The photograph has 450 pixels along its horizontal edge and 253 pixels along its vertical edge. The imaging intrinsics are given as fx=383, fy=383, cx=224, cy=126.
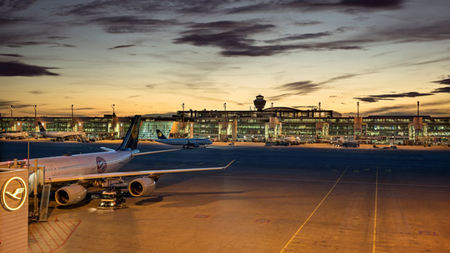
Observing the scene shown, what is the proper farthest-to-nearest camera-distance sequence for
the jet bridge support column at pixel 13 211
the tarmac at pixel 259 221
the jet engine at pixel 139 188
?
the jet engine at pixel 139 188
the tarmac at pixel 259 221
the jet bridge support column at pixel 13 211

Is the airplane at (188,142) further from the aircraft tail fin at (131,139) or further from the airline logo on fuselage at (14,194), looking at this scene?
the airline logo on fuselage at (14,194)

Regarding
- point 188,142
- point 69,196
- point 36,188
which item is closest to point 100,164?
point 69,196

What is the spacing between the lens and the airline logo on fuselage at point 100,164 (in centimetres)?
3242

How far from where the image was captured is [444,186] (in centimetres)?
3853

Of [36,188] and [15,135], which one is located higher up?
[15,135]

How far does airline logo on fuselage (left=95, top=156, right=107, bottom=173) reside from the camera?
3242 cm

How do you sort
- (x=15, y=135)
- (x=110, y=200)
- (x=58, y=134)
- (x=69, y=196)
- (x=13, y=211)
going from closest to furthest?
(x=13, y=211), (x=69, y=196), (x=110, y=200), (x=58, y=134), (x=15, y=135)

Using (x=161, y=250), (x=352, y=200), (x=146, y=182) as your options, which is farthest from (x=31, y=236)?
(x=352, y=200)

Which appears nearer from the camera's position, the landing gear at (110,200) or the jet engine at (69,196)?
the jet engine at (69,196)

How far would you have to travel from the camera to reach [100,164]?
32688 mm

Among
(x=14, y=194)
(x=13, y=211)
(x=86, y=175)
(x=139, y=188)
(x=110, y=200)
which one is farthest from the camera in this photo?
(x=86, y=175)

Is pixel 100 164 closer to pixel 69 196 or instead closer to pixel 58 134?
pixel 69 196

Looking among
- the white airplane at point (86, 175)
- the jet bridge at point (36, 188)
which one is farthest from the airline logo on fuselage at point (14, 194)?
the white airplane at point (86, 175)

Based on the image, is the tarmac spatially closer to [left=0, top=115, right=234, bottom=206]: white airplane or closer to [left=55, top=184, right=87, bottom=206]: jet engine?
[left=55, top=184, right=87, bottom=206]: jet engine
